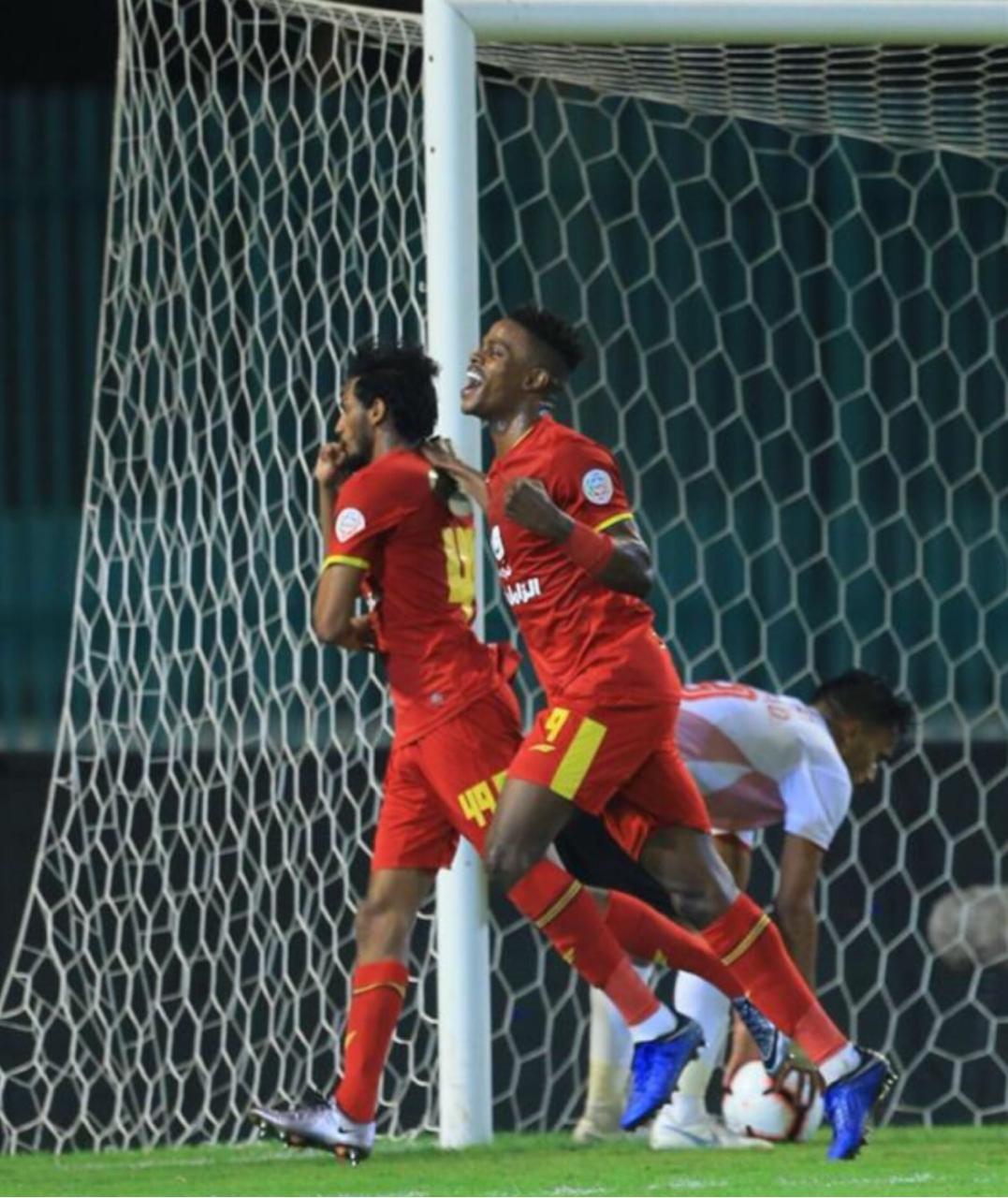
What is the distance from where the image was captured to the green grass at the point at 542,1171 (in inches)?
214

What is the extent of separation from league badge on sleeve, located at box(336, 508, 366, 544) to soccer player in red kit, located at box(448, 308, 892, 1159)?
0.25m

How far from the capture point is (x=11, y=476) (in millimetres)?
8625

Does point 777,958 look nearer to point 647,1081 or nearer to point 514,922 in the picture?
point 647,1081

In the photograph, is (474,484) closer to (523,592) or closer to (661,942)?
(523,592)

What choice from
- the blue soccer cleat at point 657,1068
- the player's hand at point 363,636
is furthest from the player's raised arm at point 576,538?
the blue soccer cleat at point 657,1068

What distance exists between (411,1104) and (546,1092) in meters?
0.35

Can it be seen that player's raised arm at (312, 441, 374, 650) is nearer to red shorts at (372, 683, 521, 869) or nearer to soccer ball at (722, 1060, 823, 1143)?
red shorts at (372, 683, 521, 869)

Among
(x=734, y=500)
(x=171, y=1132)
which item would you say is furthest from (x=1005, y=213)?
(x=171, y=1132)

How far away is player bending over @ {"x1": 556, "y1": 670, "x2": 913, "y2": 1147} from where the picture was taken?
651 cm

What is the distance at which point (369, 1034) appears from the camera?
6.06 metres

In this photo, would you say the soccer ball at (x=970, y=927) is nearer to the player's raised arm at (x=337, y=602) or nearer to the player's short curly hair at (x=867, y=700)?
the player's short curly hair at (x=867, y=700)

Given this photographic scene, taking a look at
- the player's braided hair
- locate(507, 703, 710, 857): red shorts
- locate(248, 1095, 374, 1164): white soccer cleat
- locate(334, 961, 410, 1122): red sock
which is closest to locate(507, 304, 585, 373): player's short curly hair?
the player's braided hair

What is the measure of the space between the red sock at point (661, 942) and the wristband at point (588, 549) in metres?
1.05

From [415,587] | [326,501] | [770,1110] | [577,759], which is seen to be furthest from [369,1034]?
[326,501]
